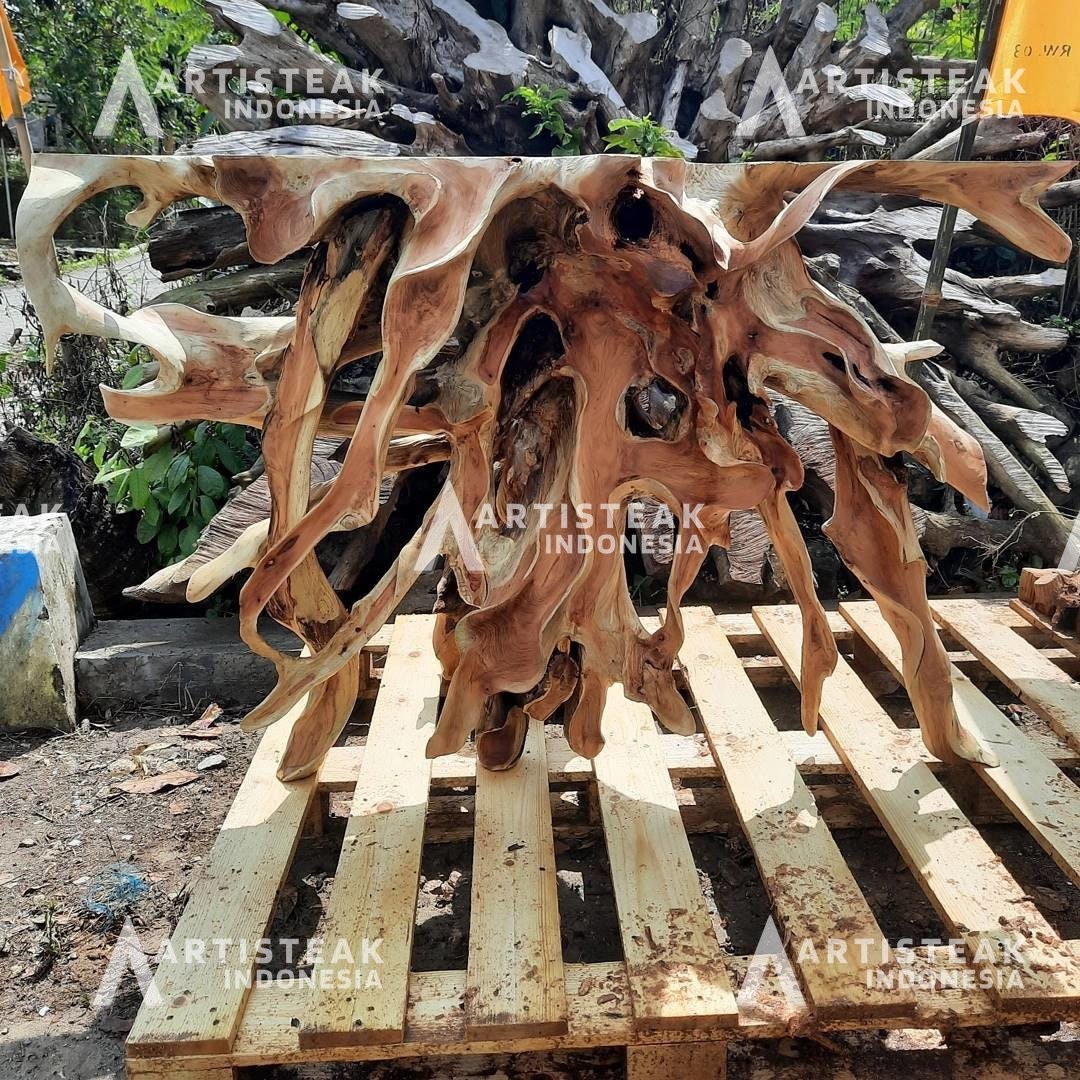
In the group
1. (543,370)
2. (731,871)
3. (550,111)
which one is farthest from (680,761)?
(550,111)

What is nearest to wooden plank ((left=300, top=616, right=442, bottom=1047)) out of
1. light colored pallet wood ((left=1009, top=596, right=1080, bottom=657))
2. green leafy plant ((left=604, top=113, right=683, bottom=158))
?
light colored pallet wood ((left=1009, top=596, right=1080, bottom=657))

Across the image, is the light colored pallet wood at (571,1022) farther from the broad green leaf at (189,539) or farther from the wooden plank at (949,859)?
the broad green leaf at (189,539)

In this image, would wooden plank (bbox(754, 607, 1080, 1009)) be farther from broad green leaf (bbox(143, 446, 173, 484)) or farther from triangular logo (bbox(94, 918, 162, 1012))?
broad green leaf (bbox(143, 446, 173, 484))

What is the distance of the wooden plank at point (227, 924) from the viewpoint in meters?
1.20

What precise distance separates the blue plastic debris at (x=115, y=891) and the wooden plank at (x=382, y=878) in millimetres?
547

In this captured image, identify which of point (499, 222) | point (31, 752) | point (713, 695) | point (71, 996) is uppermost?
point (499, 222)

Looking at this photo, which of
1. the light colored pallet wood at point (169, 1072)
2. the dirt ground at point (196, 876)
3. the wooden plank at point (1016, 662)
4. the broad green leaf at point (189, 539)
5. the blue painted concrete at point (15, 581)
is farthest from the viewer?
the broad green leaf at point (189, 539)

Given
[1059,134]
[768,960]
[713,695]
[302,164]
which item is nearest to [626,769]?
[713,695]

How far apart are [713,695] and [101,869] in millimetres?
1475

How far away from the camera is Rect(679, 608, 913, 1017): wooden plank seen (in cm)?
126

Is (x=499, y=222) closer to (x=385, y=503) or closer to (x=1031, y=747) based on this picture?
(x=385, y=503)

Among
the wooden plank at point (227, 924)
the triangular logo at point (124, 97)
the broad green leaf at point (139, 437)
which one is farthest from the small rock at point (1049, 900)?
the triangular logo at point (124, 97)

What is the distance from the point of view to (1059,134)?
3.50 meters

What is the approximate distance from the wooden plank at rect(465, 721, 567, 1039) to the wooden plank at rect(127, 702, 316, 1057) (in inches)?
13.9
